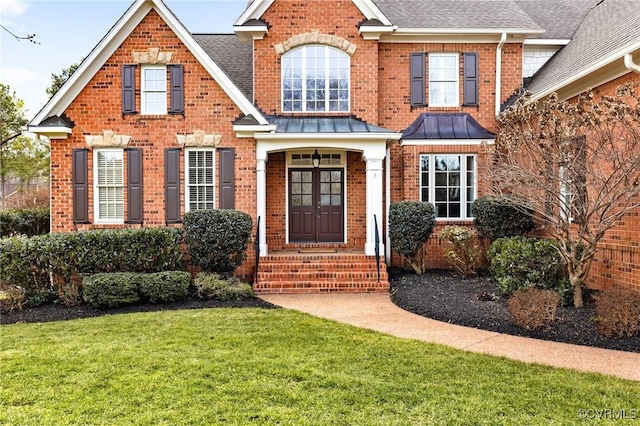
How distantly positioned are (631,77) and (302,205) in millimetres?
7872

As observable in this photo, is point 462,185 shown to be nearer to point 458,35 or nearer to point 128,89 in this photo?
point 458,35

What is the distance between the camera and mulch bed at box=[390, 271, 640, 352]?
245 inches

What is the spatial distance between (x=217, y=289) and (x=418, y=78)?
7.89m

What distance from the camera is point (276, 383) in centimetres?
460

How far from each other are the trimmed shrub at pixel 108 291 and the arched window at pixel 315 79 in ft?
20.3

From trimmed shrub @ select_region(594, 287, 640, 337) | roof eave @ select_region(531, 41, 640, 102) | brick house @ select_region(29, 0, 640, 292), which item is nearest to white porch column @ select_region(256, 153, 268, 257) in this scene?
brick house @ select_region(29, 0, 640, 292)

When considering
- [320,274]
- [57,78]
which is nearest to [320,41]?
[320,274]

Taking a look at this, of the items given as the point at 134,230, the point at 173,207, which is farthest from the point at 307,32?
the point at 134,230

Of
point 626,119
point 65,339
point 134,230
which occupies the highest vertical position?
point 626,119

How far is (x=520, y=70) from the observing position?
503 inches

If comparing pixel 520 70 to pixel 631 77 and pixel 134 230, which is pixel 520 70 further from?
pixel 134 230

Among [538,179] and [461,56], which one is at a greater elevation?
[461,56]

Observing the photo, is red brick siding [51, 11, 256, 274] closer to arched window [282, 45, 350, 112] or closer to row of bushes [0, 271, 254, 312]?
arched window [282, 45, 350, 112]

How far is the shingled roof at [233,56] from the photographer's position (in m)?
13.2
